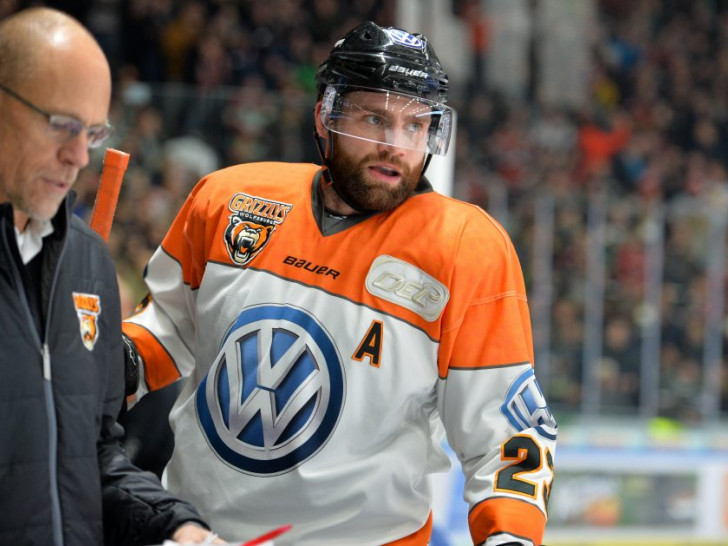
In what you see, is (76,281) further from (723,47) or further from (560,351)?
(723,47)

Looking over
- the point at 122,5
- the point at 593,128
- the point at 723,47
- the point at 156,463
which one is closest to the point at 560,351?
the point at 593,128

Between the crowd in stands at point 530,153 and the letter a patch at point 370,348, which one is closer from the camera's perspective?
the letter a patch at point 370,348

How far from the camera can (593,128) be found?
921 cm

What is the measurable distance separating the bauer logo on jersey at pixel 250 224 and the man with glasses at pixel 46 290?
62 centimetres

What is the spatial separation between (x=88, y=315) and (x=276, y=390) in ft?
1.81

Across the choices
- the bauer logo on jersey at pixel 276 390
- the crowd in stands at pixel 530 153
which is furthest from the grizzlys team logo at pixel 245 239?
the crowd in stands at pixel 530 153

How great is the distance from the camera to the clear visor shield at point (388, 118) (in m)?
2.23

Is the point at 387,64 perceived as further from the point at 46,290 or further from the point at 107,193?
the point at 46,290

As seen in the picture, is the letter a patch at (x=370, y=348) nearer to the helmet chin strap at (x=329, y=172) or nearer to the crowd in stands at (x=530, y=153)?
the helmet chin strap at (x=329, y=172)

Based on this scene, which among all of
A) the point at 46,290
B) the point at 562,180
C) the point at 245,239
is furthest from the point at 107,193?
the point at 562,180

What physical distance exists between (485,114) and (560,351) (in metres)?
2.43

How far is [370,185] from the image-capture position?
87.3 inches

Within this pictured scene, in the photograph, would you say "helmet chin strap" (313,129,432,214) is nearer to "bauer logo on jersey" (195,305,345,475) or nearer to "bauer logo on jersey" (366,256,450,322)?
"bauer logo on jersey" (366,256,450,322)

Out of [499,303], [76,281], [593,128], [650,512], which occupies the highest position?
[76,281]
